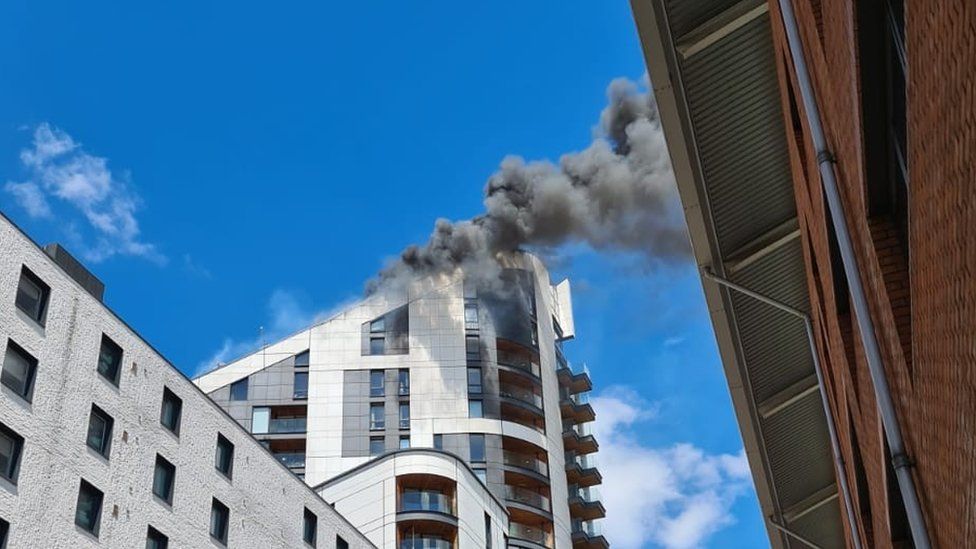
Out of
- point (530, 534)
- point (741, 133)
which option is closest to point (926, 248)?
point (741, 133)

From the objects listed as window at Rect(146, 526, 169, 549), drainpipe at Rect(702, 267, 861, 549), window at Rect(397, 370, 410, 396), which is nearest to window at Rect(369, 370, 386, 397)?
window at Rect(397, 370, 410, 396)

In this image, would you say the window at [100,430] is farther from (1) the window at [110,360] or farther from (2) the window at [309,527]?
(2) the window at [309,527]

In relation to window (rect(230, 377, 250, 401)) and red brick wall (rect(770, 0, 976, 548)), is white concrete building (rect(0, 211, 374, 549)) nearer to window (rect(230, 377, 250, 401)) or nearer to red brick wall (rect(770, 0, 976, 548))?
red brick wall (rect(770, 0, 976, 548))

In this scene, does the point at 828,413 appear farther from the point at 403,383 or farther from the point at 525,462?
the point at 403,383

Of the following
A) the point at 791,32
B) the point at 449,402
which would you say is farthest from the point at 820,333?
the point at 449,402

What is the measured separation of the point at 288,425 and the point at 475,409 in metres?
13.0

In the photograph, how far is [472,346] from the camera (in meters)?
78.4

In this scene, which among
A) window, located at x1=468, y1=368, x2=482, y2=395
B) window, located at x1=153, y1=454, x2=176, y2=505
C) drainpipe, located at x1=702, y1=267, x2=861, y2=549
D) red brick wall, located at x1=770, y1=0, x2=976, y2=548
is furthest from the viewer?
window, located at x1=468, y1=368, x2=482, y2=395

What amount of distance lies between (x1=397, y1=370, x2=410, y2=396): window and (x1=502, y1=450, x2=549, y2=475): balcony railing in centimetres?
821

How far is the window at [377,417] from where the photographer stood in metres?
74.5

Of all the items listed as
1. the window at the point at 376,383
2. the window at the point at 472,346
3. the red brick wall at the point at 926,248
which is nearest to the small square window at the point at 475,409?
the window at the point at 472,346

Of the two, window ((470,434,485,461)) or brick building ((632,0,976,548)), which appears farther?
window ((470,434,485,461))

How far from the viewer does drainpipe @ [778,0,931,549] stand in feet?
24.5

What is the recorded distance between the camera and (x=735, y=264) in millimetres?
17016
